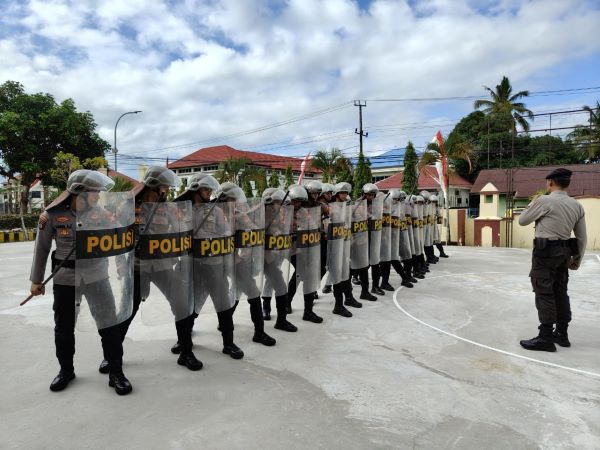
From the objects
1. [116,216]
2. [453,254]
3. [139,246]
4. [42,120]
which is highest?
[42,120]

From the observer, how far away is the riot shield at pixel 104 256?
2.93 m

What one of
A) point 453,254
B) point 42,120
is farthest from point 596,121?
point 42,120

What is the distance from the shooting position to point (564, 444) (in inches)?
101

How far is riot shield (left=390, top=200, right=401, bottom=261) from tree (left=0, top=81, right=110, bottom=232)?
22.4 m

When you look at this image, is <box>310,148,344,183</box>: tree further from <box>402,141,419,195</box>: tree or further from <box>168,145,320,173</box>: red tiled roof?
<box>168,145,320,173</box>: red tiled roof

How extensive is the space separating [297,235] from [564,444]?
3054 millimetres

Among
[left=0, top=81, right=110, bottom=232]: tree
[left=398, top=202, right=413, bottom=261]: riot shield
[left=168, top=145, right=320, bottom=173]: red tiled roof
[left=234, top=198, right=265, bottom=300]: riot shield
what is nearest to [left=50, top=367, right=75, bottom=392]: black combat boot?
[left=234, top=198, right=265, bottom=300]: riot shield

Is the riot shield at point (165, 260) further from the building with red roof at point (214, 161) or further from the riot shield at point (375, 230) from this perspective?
the building with red roof at point (214, 161)

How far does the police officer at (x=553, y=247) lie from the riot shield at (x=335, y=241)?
2137 mm

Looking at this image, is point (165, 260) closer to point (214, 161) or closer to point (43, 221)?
point (43, 221)

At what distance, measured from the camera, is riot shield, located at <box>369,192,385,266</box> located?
652 centimetres

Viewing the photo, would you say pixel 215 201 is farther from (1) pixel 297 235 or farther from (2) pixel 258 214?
(1) pixel 297 235

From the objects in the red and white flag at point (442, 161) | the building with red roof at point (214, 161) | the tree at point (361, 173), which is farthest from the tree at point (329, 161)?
the building with red roof at point (214, 161)

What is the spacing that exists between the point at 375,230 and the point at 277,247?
2.48 meters
